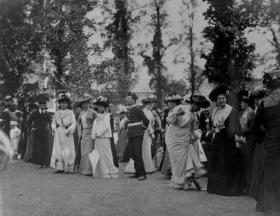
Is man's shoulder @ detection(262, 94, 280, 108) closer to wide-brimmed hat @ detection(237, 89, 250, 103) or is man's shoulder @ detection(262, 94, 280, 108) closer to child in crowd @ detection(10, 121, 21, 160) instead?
wide-brimmed hat @ detection(237, 89, 250, 103)

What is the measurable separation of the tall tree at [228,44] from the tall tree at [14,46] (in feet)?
48.2

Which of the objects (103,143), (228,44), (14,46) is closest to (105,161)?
(103,143)

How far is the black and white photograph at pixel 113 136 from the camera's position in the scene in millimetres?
7324

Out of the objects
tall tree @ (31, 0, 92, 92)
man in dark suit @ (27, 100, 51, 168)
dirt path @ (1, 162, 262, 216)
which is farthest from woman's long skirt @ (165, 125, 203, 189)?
tall tree @ (31, 0, 92, 92)

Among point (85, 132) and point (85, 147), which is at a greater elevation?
point (85, 132)

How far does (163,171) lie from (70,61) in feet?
49.7

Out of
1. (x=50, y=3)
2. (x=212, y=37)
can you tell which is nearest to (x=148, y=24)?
(x=212, y=37)

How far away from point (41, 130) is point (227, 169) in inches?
291

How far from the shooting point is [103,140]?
1219 cm

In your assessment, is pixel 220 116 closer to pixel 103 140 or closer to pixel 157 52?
pixel 103 140

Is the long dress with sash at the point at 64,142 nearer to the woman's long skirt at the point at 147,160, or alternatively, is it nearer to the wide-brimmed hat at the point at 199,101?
the woman's long skirt at the point at 147,160

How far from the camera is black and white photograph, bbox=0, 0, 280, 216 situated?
7.32 m

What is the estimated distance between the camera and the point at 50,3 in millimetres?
26078

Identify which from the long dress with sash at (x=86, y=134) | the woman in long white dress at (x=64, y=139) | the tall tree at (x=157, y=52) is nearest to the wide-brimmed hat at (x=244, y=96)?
the long dress with sash at (x=86, y=134)
